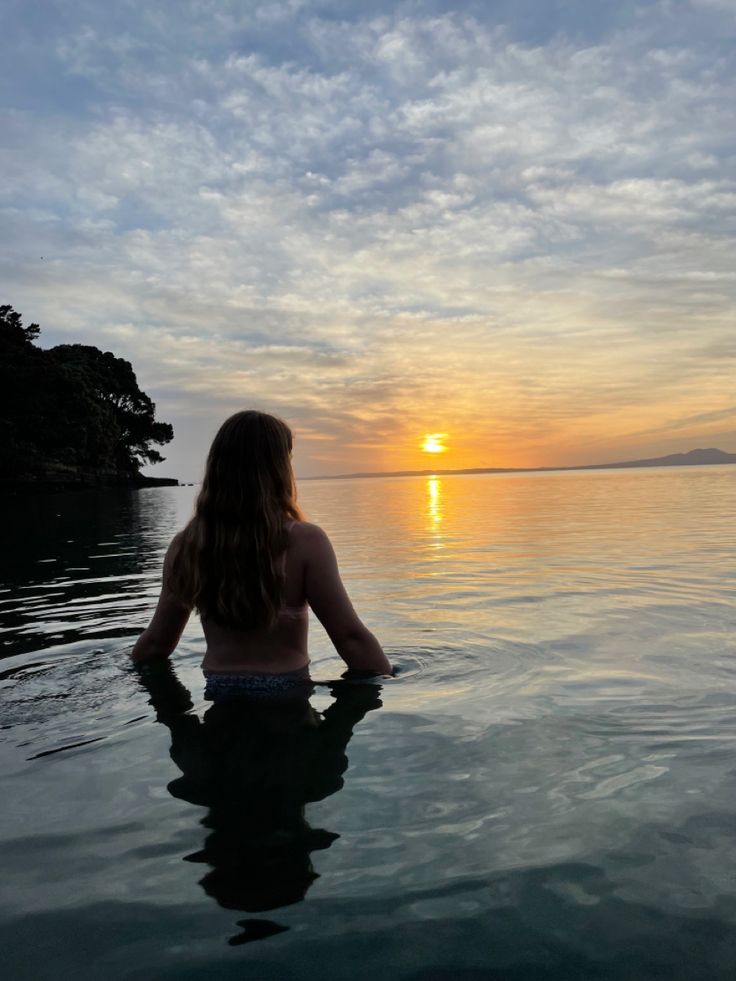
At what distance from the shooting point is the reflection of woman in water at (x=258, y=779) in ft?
8.66

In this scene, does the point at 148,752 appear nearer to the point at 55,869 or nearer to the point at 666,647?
the point at 55,869

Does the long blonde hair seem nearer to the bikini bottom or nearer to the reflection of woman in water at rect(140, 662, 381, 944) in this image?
the bikini bottom

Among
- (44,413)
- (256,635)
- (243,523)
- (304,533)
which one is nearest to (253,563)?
(243,523)

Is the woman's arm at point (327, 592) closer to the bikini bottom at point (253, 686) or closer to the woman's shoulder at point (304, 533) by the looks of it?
the woman's shoulder at point (304, 533)

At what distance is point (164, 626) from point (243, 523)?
1.26 meters

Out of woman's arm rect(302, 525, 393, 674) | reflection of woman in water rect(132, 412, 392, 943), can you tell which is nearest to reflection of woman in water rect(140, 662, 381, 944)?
reflection of woman in water rect(132, 412, 392, 943)

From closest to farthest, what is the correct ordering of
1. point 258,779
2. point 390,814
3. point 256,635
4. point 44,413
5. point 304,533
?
point 390,814, point 258,779, point 304,533, point 256,635, point 44,413

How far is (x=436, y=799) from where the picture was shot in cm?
334

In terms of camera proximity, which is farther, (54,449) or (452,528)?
(54,449)

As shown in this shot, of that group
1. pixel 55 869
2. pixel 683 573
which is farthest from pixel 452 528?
pixel 55 869

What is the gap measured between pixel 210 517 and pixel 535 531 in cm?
1635

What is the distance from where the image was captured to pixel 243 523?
4125 mm

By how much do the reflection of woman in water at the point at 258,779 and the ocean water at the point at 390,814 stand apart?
0.6 inches

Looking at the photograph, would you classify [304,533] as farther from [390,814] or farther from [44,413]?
[44,413]
